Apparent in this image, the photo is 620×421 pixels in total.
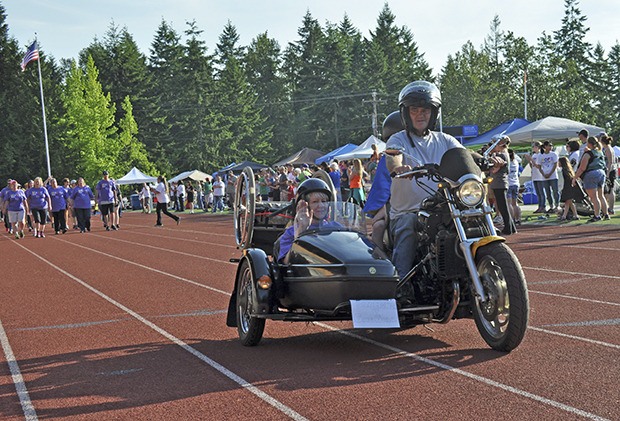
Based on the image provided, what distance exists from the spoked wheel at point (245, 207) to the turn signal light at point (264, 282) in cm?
86

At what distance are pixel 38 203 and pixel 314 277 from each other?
21772mm

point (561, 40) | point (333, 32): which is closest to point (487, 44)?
point (561, 40)

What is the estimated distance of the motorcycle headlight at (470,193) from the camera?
20.1 ft

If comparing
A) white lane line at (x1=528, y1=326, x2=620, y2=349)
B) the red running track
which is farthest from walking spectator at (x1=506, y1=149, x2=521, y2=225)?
white lane line at (x1=528, y1=326, x2=620, y2=349)

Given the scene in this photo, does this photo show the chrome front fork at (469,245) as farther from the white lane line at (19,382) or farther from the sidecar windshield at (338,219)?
the white lane line at (19,382)

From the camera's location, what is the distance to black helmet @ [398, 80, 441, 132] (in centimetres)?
685

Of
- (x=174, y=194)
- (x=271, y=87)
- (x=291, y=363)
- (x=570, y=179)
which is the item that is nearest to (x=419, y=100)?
(x=291, y=363)

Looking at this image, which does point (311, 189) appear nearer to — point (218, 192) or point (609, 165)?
point (609, 165)

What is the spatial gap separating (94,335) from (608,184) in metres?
15.0

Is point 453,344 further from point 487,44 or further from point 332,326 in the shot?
point 487,44

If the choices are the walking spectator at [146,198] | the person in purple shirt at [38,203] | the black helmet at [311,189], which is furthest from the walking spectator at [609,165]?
the walking spectator at [146,198]

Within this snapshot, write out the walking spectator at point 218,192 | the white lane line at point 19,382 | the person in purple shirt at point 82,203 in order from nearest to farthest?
the white lane line at point 19,382 < the person in purple shirt at point 82,203 < the walking spectator at point 218,192

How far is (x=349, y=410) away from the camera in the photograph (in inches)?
187

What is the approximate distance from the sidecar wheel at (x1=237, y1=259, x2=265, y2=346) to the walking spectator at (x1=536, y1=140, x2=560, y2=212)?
1424 centimetres
